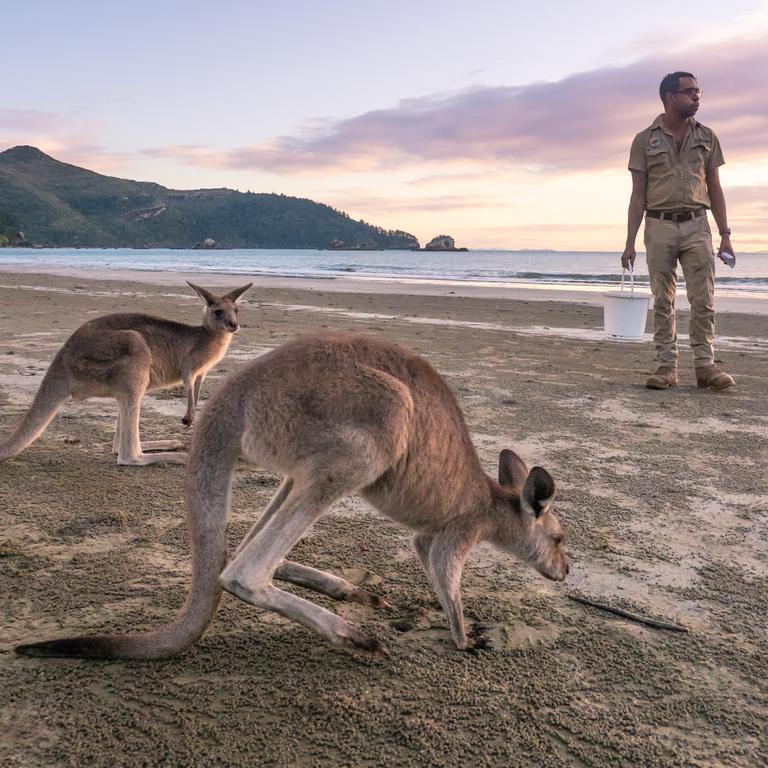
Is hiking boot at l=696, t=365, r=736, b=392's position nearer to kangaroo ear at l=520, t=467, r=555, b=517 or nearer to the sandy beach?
the sandy beach

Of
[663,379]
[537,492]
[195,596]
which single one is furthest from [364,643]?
[663,379]

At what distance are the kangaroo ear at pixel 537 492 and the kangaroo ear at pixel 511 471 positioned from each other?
0.16 meters

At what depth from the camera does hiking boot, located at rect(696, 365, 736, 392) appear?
5324 millimetres

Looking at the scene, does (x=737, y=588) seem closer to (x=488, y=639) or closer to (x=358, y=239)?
(x=488, y=639)

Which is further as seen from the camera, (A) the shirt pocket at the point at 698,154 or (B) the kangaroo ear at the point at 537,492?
(A) the shirt pocket at the point at 698,154

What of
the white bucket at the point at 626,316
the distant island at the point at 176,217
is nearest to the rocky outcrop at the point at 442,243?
the distant island at the point at 176,217

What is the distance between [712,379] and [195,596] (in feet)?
15.4

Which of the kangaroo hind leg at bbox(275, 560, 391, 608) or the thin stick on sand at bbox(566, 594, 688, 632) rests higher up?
the kangaroo hind leg at bbox(275, 560, 391, 608)

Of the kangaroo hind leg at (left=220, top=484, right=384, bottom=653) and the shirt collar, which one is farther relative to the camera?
the shirt collar

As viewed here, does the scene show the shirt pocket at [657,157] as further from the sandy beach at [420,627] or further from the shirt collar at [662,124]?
the sandy beach at [420,627]

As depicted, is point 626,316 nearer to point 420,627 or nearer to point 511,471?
point 511,471

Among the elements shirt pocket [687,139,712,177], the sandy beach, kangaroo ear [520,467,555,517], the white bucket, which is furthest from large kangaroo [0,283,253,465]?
the white bucket

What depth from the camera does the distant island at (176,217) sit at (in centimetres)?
9538

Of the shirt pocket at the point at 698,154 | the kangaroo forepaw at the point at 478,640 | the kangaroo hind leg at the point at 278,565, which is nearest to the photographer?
the kangaroo hind leg at the point at 278,565
